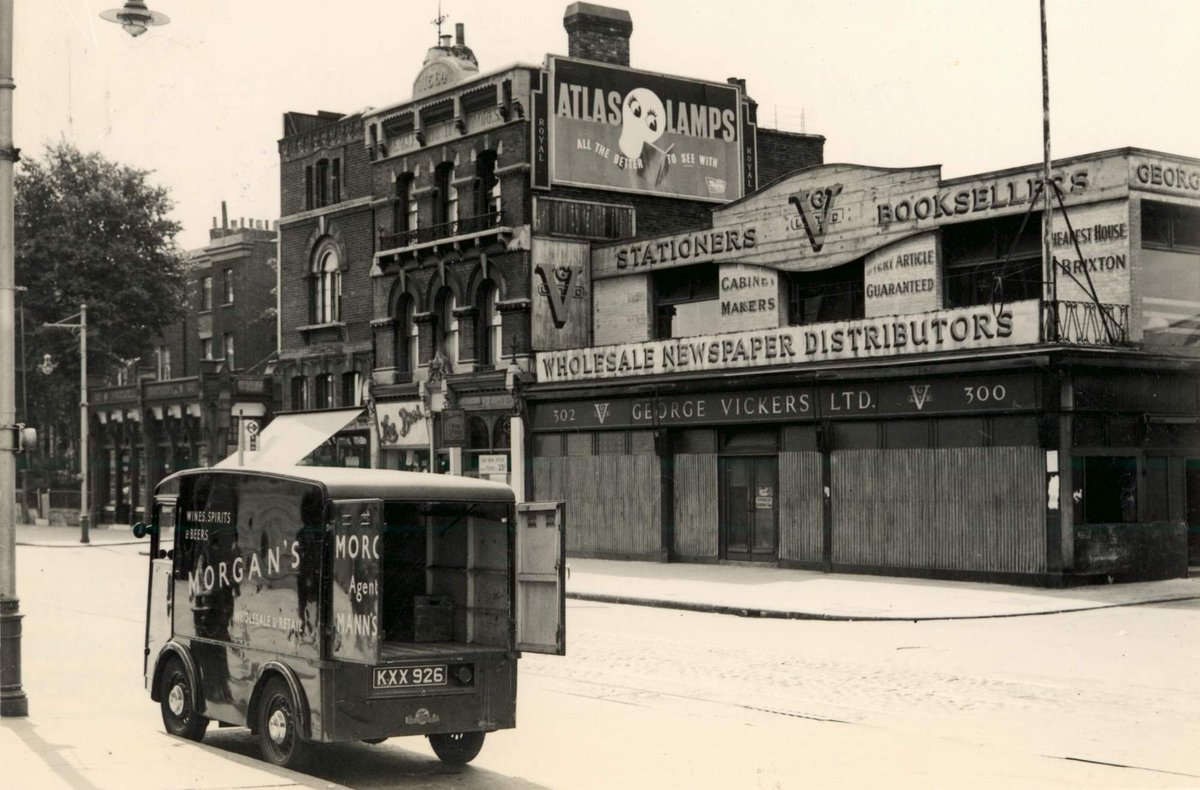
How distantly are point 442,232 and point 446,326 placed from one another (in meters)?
2.67

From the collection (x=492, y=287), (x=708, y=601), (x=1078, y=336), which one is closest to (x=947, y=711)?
(x=708, y=601)

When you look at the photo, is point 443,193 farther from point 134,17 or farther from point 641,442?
point 134,17

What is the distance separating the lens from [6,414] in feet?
41.2

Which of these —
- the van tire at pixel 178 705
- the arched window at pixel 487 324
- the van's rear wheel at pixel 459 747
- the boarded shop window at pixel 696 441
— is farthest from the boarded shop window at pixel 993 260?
the van tire at pixel 178 705

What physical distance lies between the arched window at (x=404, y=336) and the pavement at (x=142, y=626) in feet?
31.6

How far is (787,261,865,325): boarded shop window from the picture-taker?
30.1 metres

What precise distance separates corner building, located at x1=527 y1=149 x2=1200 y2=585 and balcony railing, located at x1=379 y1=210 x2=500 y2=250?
5479 mm

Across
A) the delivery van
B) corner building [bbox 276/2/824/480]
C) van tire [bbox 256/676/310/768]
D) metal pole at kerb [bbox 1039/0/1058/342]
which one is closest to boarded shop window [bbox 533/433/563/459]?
corner building [bbox 276/2/824/480]

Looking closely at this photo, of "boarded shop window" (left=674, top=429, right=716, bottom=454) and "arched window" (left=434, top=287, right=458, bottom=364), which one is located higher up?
"arched window" (left=434, top=287, right=458, bottom=364)

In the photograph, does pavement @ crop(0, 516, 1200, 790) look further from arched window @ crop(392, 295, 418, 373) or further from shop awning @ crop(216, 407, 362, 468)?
arched window @ crop(392, 295, 418, 373)

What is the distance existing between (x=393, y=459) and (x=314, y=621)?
3257cm

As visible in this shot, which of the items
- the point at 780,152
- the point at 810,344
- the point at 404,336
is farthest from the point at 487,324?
the point at 810,344

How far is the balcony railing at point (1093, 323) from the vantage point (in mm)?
24422

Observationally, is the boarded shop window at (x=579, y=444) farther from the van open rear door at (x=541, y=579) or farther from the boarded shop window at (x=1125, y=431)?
the van open rear door at (x=541, y=579)
